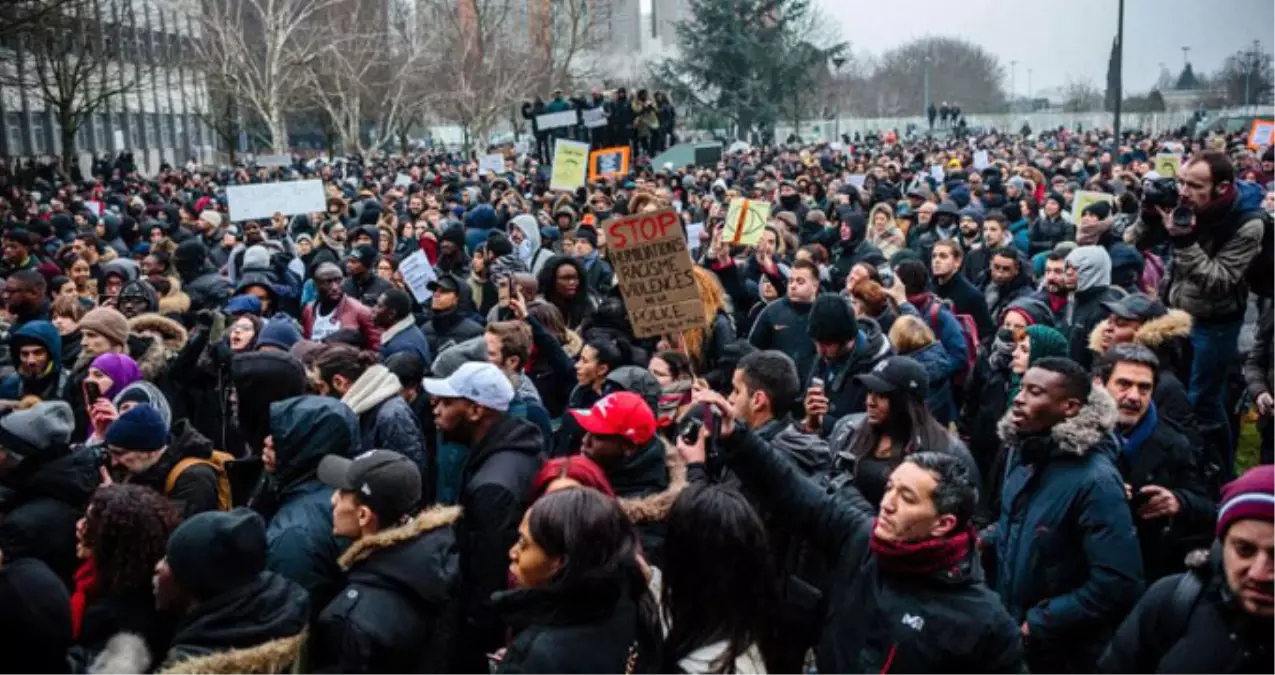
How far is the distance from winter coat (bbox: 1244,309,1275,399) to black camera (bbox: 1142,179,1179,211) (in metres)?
0.90

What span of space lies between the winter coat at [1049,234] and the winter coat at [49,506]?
11019 mm

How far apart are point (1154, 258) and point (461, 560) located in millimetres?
8810

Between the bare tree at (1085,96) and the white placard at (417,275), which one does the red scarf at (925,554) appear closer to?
the white placard at (417,275)

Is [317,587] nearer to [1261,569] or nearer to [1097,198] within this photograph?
[1261,569]

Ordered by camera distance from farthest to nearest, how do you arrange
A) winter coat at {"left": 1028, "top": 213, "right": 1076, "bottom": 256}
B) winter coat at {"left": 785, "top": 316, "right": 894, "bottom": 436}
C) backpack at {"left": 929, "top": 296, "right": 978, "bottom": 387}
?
winter coat at {"left": 1028, "top": 213, "right": 1076, "bottom": 256} → backpack at {"left": 929, "top": 296, "right": 978, "bottom": 387} → winter coat at {"left": 785, "top": 316, "right": 894, "bottom": 436}

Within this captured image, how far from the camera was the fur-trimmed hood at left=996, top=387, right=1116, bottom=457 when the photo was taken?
4316mm

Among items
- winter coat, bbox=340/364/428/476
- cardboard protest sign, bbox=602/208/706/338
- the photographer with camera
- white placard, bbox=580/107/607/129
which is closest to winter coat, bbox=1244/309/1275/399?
the photographer with camera

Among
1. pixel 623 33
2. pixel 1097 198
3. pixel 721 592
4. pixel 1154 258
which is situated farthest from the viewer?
pixel 623 33

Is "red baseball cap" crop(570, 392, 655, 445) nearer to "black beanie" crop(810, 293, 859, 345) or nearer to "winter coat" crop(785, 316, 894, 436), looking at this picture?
"winter coat" crop(785, 316, 894, 436)

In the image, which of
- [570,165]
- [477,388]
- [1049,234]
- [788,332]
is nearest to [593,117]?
[570,165]

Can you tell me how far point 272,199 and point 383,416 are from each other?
32.5 feet

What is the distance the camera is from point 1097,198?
41.6ft

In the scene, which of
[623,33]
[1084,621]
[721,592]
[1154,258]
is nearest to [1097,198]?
[1154,258]

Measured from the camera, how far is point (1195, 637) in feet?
10.4
